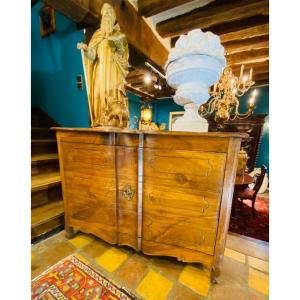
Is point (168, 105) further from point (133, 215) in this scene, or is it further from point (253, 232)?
point (133, 215)

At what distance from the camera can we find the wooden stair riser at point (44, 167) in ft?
5.95

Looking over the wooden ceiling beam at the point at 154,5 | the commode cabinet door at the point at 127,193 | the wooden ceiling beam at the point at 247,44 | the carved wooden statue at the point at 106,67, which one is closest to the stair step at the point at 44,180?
the carved wooden statue at the point at 106,67

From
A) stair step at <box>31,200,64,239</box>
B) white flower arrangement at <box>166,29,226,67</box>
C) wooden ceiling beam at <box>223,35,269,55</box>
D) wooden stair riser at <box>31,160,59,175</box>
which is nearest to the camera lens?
white flower arrangement at <box>166,29,226,67</box>

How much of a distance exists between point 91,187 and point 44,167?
120 centimetres

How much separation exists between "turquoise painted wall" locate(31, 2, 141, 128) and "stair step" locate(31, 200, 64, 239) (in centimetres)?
108

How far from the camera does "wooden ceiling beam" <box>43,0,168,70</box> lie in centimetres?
135

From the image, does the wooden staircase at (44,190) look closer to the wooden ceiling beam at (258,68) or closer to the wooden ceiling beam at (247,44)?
the wooden ceiling beam at (247,44)

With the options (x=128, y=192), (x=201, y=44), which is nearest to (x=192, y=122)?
(x=201, y=44)

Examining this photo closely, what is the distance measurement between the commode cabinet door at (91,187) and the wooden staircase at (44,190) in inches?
11.1

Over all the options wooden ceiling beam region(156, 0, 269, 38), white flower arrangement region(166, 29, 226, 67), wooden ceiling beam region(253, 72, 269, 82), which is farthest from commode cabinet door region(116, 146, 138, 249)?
wooden ceiling beam region(253, 72, 269, 82)

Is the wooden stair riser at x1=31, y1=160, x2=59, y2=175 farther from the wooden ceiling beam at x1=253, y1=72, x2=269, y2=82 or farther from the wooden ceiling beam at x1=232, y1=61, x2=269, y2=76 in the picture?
the wooden ceiling beam at x1=253, y1=72, x2=269, y2=82
